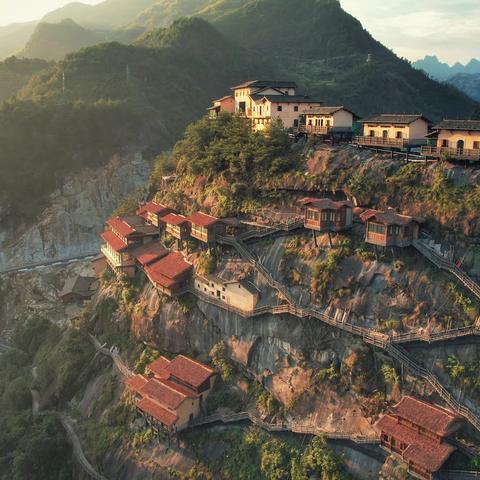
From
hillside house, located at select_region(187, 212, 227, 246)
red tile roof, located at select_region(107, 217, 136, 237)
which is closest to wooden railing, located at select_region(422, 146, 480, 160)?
hillside house, located at select_region(187, 212, 227, 246)

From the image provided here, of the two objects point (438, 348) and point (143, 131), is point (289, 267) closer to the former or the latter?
point (438, 348)

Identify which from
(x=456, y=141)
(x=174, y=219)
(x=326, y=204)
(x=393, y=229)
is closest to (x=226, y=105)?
(x=174, y=219)

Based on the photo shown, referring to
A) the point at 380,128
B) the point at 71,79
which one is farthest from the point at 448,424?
the point at 71,79

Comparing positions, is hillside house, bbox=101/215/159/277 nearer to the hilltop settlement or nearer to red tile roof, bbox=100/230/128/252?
red tile roof, bbox=100/230/128/252

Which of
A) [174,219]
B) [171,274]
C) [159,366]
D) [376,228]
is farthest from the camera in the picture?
[174,219]

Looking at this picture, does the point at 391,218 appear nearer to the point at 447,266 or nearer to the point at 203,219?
the point at 447,266

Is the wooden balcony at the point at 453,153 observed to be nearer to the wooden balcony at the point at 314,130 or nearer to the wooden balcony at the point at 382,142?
the wooden balcony at the point at 382,142
